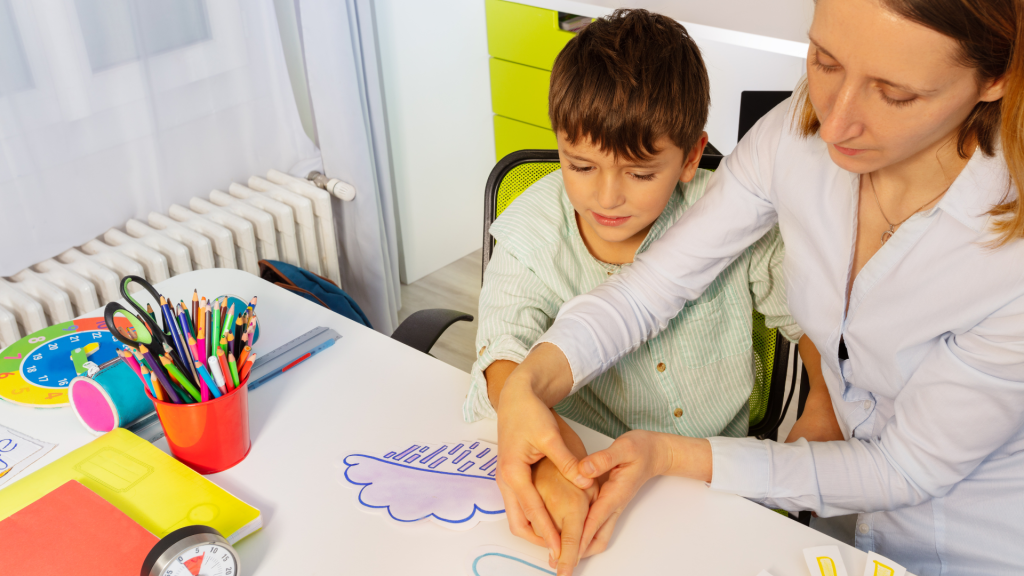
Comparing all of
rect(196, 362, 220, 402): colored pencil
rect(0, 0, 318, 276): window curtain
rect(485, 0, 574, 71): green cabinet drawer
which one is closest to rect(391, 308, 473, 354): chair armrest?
rect(196, 362, 220, 402): colored pencil

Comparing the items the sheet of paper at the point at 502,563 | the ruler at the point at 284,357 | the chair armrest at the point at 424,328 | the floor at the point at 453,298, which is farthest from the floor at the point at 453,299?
the sheet of paper at the point at 502,563

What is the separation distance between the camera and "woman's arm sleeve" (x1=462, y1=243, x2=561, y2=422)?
0.98 meters

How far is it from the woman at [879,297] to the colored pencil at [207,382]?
30 cm

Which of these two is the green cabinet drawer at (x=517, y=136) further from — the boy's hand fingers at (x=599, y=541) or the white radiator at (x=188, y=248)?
the boy's hand fingers at (x=599, y=541)

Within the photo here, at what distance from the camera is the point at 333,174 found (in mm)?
2068

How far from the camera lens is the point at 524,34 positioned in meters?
2.34

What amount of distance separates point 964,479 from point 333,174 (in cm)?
164

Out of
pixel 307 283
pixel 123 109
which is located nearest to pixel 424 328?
pixel 307 283

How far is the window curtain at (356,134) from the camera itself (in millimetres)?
1934

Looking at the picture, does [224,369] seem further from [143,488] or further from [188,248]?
[188,248]

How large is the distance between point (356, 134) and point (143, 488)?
1.36 metres

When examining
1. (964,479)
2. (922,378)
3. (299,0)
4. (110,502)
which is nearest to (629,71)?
(922,378)

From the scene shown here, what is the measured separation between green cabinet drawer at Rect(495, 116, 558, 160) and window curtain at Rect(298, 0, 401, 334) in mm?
460

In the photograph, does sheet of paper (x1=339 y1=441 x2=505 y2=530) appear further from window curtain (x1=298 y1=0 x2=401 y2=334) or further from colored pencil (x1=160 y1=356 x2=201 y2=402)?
window curtain (x1=298 y1=0 x2=401 y2=334)
